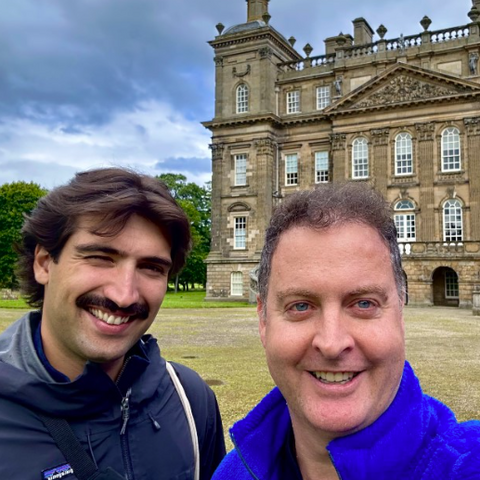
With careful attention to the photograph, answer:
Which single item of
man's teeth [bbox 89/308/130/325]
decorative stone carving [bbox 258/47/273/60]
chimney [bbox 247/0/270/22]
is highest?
chimney [bbox 247/0/270/22]

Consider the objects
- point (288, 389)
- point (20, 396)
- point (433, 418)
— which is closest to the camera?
point (433, 418)

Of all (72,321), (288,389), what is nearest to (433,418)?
(288,389)

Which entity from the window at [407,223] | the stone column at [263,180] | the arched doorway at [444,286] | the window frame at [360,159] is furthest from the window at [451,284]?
the stone column at [263,180]

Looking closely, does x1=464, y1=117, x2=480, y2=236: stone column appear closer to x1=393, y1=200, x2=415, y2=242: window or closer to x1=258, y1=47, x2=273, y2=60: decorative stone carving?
x1=393, y1=200, x2=415, y2=242: window

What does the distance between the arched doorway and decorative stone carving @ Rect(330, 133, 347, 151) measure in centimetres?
1105

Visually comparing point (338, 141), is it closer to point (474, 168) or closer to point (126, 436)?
point (474, 168)

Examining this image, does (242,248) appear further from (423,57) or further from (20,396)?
(20,396)

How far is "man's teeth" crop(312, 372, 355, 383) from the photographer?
1.65m

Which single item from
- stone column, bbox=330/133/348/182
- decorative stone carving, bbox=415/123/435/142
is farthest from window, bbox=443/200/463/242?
stone column, bbox=330/133/348/182

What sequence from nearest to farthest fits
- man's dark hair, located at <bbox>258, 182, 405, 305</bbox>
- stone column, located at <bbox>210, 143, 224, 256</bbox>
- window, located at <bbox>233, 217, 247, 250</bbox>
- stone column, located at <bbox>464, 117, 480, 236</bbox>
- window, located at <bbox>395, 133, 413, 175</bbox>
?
man's dark hair, located at <bbox>258, 182, 405, 305</bbox>
stone column, located at <bbox>464, 117, 480, 236</bbox>
window, located at <bbox>395, 133, 413, 175</bbox>
window, located at <bbox>233, 217, 247, 250</bbox>
stone column, located at <bbox>210, 143, 224, 256</bbox>

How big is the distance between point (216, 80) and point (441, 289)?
23530 mm

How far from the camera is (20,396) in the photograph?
2.12 meters

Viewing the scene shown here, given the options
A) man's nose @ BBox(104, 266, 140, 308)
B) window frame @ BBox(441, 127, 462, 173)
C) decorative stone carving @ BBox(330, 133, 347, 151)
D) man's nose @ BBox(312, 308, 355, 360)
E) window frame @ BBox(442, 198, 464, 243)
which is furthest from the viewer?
decorative stone carving @ BBox(330, 133, 347, 151)

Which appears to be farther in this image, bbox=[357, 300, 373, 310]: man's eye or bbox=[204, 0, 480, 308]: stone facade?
bbox=[204, 0, 480, 308]: stone facade
